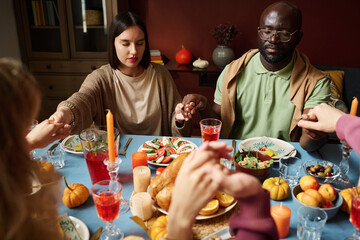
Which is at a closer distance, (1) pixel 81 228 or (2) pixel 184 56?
(1) pixel 81 228

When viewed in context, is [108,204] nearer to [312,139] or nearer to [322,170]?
[322,170]

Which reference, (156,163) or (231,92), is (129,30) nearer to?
(231,92)

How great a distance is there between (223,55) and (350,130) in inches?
92.8

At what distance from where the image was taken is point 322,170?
49.3 inches

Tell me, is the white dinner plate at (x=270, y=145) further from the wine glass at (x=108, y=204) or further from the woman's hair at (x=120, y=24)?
the woman's hair at (x=120, y=24)

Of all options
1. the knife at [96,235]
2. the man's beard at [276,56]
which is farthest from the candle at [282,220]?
the man's beard at [276,56]

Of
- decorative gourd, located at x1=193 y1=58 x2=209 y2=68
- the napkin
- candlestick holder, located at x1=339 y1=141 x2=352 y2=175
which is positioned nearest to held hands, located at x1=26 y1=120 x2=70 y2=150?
the napkin

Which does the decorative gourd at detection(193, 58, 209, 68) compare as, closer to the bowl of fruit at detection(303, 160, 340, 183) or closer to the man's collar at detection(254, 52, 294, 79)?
the man's collar at detection(254, 52, 294, 79)

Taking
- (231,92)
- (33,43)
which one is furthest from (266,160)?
(33,43)

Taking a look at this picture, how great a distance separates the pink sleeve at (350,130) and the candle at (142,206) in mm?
688

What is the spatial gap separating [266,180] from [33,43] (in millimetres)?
3275

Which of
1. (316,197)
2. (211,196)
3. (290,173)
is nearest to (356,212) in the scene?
(316,197)

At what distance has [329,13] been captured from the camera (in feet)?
10.6

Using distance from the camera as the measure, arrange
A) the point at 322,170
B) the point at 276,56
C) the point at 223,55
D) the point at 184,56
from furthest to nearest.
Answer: the point at 184,56 < the point at 223,55 < the point at 276,56 < the point at 322,170
